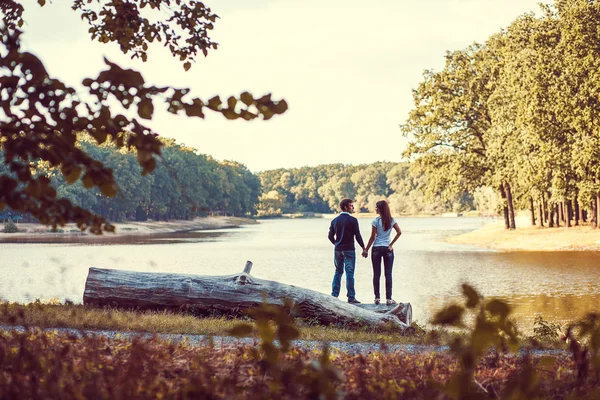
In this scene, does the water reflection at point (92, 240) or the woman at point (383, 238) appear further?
the water reflection at point (92, 240)

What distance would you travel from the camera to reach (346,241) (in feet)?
42.9

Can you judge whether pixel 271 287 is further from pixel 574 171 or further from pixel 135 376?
pixel 574 171

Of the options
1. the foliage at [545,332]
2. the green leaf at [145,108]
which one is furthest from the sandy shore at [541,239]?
the green leaf at [145,108]

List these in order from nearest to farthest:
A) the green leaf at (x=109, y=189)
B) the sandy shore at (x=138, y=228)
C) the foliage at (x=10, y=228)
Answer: the green leaf at (x=109, y=189) → the sandy shore at (x=138, y=228) → the foliage at (x=10, y=228)

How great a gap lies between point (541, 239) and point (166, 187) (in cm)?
7661

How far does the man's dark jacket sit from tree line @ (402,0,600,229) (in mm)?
24589

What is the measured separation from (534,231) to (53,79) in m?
45.2

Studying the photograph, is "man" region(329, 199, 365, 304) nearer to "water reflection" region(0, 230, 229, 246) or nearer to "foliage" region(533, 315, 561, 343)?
"foliage" region(533, 315, 561, 343)

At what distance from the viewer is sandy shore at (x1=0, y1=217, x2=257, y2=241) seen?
227ft

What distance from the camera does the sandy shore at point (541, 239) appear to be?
126ft

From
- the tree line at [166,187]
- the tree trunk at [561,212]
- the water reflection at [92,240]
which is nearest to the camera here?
the tree trunk at [561,212]

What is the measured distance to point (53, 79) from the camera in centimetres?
333

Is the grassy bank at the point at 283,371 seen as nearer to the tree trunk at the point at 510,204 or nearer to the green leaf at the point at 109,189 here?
the green leaf at the point at 109,189

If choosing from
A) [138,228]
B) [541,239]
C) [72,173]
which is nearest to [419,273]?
[541,239]
